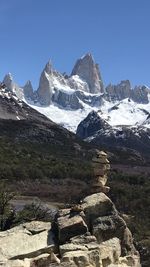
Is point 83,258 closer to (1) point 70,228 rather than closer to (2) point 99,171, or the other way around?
(1) point 70,228

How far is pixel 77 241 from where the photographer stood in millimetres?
20969

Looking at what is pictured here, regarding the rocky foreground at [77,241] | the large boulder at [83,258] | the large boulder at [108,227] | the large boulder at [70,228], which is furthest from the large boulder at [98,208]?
the large boulder at [83,258]

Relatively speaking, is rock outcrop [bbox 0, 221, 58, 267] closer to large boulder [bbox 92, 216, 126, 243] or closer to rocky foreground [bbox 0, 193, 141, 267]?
rocky foreground [bbox 0, 193, 141, 267]

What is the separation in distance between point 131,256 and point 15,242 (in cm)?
400

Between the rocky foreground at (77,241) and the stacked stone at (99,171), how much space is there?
20 cm

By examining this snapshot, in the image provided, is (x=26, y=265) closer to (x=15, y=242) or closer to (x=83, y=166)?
(x=15, y=242)

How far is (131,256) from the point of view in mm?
22000

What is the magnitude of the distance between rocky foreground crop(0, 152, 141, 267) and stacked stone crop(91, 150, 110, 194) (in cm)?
20

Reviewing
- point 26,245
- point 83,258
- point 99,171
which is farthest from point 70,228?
point 99,171

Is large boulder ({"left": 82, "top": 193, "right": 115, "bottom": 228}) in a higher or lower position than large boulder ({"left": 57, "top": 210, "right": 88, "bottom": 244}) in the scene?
higher

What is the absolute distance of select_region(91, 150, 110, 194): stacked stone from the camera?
24625 millimetres

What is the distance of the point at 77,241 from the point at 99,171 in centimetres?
433

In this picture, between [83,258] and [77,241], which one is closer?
[83,258]

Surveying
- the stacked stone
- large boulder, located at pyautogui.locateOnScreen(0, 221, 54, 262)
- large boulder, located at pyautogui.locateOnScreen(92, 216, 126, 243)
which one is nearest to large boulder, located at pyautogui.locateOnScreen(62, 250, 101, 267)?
large boulder, located at pyautogui.locateOnScreen(0, 221, 54, 262)
